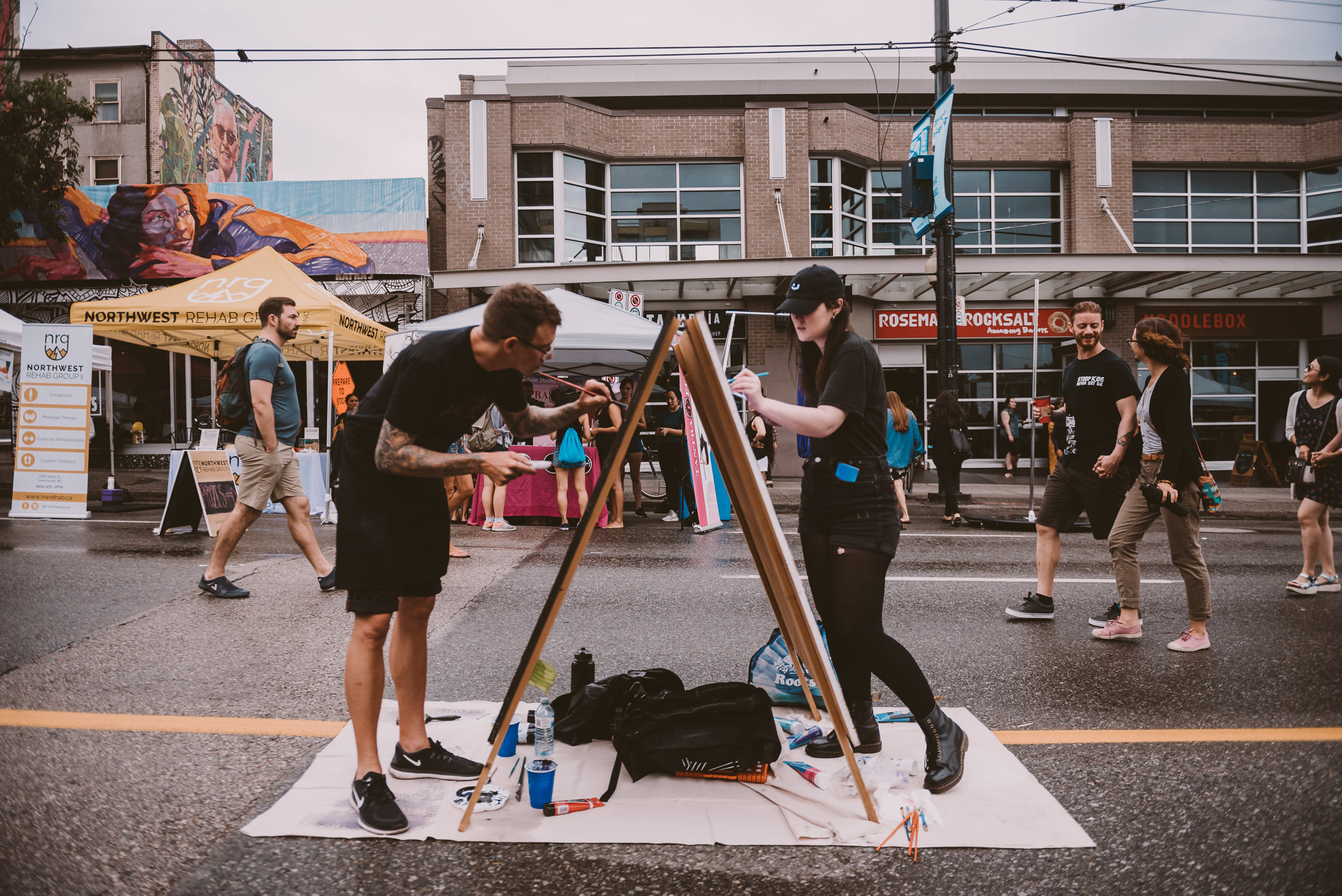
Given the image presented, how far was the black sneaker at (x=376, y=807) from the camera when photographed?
2480mm

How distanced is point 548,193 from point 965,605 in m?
16.2

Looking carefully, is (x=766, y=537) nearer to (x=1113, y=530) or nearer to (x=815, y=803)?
(x=815, y=803)

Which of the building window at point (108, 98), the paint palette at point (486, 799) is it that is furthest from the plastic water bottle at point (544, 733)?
the building window at point (108, 98)

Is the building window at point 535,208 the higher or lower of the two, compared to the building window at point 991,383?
higher

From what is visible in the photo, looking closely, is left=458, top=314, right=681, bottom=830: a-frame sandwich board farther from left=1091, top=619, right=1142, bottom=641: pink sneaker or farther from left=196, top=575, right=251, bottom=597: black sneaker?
left=196, top=575, right=251, bottom=597: black sneaker

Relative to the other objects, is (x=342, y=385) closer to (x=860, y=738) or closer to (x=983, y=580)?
(x=983, y=580)

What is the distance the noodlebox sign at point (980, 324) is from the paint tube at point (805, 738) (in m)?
17.1

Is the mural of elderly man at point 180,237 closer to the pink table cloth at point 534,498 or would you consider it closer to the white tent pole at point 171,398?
the white tent pole at point 171,398

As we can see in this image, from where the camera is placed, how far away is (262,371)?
5.70 meters

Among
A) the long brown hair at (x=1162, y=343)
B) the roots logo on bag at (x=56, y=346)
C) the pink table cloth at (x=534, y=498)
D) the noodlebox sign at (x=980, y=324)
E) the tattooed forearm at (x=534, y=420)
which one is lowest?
the pink table cloth at (x=534, y=498)

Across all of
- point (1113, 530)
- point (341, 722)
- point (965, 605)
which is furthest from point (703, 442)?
point (341, 722)

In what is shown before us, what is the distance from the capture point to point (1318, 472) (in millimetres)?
6137

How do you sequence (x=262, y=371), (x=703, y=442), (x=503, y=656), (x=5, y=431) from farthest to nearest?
(x=5, y=431) → (x=703, y=442) → (x=262, y=371) → (x=503, y=656)

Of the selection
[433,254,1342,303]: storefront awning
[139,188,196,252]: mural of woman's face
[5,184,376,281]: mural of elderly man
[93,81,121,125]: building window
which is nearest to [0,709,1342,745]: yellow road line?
[433,254,1342,303]: storefront awning
